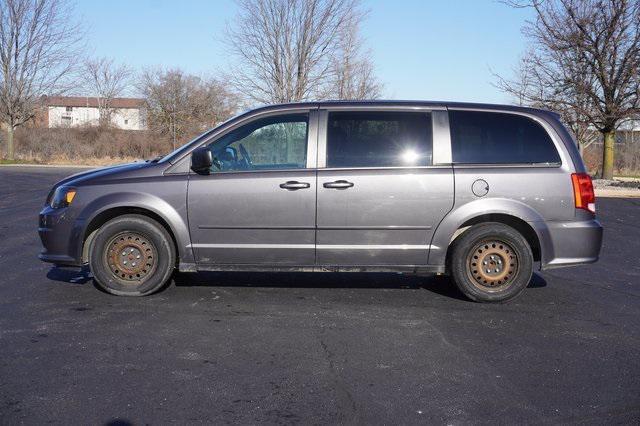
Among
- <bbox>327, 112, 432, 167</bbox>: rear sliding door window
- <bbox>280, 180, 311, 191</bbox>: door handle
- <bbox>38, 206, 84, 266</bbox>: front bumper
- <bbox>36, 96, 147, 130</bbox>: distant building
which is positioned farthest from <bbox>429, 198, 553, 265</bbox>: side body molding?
<bbox>36, 96, 147, 130</bbox>: distant building

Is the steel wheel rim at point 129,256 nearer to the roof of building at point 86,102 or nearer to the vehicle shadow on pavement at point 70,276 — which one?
the vehicle shadow on pavement at point 70,276

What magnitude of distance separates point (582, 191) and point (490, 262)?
109cm

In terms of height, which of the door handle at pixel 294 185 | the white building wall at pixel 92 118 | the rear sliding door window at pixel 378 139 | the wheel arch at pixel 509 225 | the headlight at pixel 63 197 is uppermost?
the white building wall at pixel 92 118

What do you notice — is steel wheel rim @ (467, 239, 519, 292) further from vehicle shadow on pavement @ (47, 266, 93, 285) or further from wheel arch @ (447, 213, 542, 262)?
vehicle shadow on pavement @ (47, 266, 93, 285)

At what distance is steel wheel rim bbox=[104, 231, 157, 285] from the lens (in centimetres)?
606

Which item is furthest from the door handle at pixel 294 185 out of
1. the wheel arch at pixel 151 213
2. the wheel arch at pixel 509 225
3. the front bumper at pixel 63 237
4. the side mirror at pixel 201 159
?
the front bumper at pixel 63 237

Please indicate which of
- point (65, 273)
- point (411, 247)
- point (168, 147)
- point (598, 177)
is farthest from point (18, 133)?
point (411, 247)

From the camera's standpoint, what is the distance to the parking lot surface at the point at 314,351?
363 centimetres

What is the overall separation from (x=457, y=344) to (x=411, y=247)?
1.38 metres

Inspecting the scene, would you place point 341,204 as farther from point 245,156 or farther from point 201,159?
point 201,159

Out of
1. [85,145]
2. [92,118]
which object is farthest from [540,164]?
[92,118]

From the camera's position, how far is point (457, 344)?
481cm

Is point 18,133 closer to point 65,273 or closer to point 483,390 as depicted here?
point 65,273

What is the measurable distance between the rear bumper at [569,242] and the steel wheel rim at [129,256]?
376 cm
